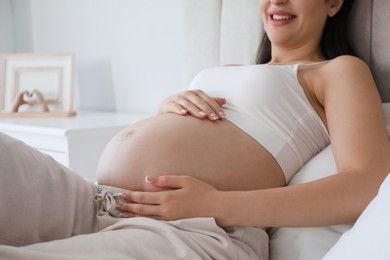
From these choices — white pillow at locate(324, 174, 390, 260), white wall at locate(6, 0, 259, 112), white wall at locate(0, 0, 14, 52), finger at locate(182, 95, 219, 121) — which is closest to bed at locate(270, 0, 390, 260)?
white pillow at locate(324, 174, 390, 260)

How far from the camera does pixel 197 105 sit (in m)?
1.13

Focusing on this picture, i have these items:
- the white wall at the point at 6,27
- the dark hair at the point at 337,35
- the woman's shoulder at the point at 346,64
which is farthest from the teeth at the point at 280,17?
the white wall at the point at 6,27

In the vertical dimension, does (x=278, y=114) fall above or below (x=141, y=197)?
above

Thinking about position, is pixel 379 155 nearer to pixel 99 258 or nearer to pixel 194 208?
pixel 194 208

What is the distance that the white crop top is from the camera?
109 cm

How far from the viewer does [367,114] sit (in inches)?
38.8

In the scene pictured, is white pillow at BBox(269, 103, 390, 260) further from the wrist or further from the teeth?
the teeth

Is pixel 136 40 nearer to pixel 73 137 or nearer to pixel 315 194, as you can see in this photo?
pixel 73 137

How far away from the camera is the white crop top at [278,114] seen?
109cm

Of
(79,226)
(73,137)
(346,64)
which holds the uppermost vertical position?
(346,64)

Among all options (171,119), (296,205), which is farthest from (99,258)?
(171,119)

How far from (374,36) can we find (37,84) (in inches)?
64.8

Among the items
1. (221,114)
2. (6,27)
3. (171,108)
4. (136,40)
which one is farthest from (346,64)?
(6,27)

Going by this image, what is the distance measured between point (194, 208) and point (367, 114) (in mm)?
356
